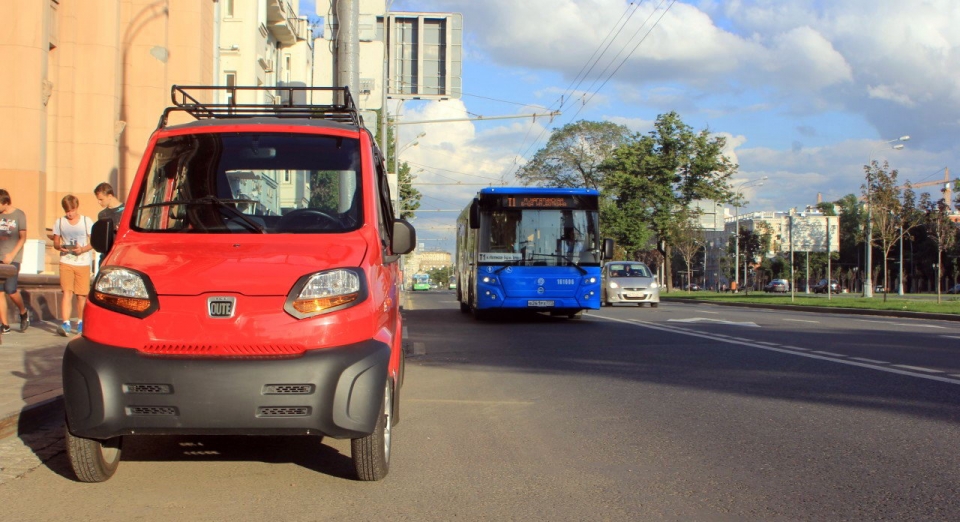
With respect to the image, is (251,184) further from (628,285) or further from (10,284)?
(628,285)

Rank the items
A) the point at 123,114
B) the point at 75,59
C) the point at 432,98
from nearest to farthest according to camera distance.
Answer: the point at 75,59, the point at 123,114, the point at 432,98

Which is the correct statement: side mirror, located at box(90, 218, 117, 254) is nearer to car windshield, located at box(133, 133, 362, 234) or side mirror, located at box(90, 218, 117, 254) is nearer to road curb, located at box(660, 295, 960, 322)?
car windshield, located at box(133, 133, 362, 234)

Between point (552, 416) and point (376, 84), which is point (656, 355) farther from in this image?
point (376, 84)

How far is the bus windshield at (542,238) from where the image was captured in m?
19.4

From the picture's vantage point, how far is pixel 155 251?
516cm

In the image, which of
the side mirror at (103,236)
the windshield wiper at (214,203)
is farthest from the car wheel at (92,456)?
the windshield wiper at (214,203)

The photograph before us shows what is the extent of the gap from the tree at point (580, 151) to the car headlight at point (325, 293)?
59744mm

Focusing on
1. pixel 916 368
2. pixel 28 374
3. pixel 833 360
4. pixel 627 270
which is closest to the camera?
pixel 28 374

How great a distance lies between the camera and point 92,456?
4.99 m

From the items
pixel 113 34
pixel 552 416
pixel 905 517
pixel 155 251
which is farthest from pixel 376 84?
pixel 905 517

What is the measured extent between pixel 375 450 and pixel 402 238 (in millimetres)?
1562

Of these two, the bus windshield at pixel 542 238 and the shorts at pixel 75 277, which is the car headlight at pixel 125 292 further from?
the bus windshield at pixel 542 238

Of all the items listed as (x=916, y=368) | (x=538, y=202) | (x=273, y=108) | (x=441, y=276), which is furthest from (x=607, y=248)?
(x=441, y=276)

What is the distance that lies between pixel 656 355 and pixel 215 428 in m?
8.47
